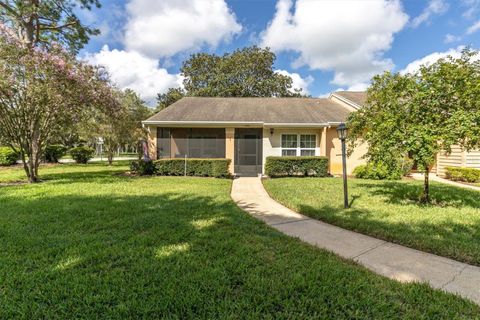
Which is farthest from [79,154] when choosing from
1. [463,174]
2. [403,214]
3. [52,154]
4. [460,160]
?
[460,160]

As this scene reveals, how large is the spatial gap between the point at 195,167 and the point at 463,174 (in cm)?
1311

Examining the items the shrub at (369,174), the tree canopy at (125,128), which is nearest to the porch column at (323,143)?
the shrub at (369,174)

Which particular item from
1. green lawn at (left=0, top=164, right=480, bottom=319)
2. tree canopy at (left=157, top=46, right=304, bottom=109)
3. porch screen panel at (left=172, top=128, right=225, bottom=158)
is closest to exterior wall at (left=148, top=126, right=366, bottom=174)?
porch screen panel at (left=172, top=128, right=225, bottom=158)

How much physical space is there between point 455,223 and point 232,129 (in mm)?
10187

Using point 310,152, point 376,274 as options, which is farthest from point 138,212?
point 310,152

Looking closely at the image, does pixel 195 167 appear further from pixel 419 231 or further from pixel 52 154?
pixel 52 154

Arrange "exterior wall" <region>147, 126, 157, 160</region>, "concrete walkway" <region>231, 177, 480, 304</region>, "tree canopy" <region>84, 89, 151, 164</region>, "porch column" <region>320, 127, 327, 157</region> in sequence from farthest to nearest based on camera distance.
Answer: "tree canopy" <region>84, 89, 151, 164</region> → "exterior wall" <region>147, 126, 157, 160</region> → "porch column" <region>320, 127, 327, 157</region> → "concrete walkway" <region>231, 177, 480, 304</region>

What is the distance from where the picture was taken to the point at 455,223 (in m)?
5.09

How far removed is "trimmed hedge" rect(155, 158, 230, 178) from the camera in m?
12.1

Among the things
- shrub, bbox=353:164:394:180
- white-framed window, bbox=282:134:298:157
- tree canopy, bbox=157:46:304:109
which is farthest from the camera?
tree canopy, bbox=157:46:304:109

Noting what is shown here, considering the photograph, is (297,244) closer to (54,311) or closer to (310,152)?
(54,311)

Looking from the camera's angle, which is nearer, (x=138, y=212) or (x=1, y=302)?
(x=1, y=302)

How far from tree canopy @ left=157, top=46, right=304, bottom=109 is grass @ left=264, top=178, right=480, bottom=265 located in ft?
76.5

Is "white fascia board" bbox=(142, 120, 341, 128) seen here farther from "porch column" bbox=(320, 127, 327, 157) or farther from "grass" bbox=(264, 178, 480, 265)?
"grass" bbox=(264, 178, 480, 265)
